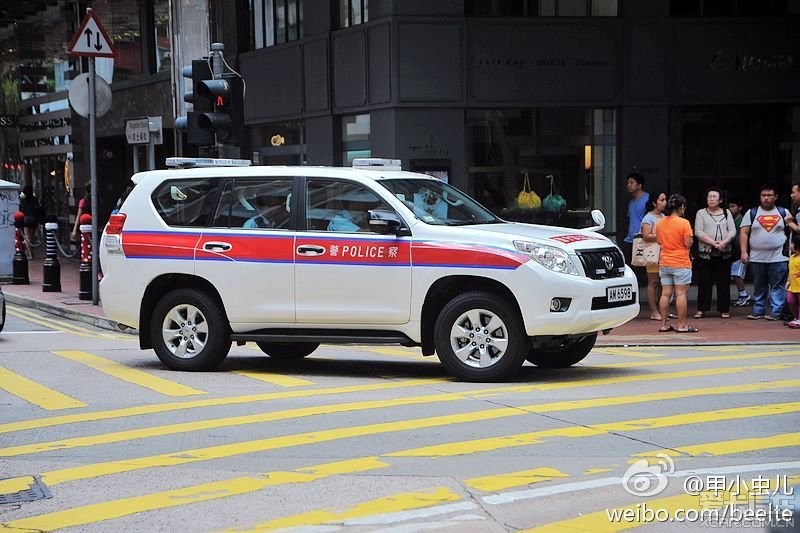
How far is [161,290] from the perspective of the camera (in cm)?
1203

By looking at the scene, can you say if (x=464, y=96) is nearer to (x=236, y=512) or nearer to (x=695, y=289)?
(x=695, y=289)

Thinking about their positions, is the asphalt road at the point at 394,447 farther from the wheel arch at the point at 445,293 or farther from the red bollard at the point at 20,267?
the red bollard at the point at 20,267

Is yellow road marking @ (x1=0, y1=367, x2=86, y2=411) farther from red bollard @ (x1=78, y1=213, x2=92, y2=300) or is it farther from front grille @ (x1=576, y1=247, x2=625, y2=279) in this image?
red bollard @ (x1=78, y1=213, x2=92, y2=300)

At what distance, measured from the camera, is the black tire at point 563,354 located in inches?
457

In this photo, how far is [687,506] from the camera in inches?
242

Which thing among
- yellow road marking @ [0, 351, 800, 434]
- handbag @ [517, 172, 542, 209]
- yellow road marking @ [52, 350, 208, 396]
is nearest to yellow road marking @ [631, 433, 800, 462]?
yellow road marking @ [0, 351, 800, 434]

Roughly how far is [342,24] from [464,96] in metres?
3.02

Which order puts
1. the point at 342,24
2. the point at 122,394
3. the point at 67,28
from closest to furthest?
the point at 122,394, the point at 342,24, the point at 67,28

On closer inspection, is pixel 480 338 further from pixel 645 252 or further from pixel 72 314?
pixel 72 314

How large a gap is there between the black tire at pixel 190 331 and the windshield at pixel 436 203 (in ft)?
7.00

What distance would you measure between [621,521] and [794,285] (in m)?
10.6

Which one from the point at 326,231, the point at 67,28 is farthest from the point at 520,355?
the point at 67,28

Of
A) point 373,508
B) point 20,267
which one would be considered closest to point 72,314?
point 20,267

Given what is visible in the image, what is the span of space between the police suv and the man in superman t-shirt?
611 cm
